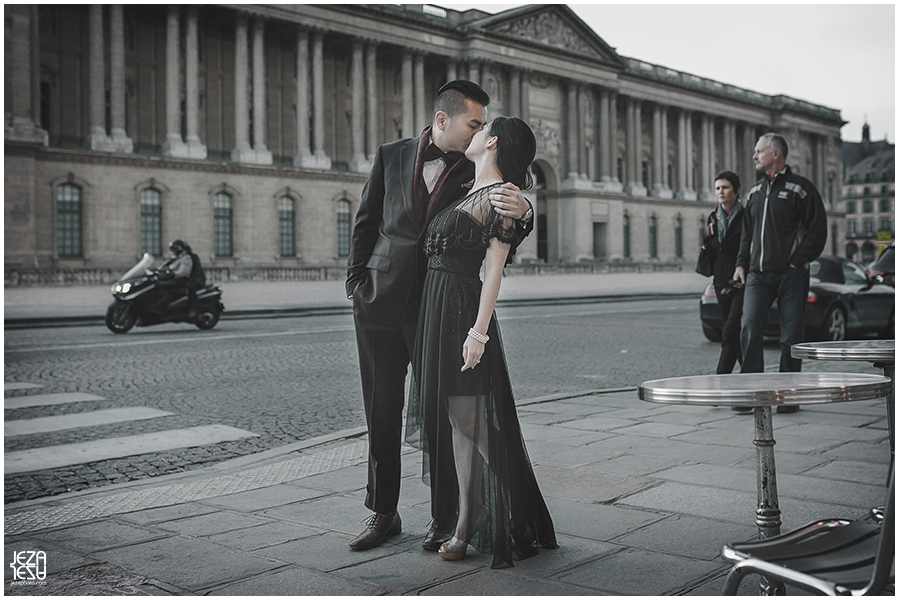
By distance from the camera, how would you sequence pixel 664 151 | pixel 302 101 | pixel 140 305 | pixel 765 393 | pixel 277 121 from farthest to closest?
pixel 664 151 < pixel 277 121 < pixel 302 101 < pixel 140 305 < pixel 765 393

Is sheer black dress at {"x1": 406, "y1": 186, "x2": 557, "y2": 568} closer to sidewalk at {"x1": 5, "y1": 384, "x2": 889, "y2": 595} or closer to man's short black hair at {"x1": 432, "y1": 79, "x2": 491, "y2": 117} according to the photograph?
sidewalk at {"x1": 5, "y1": 384, "x2": 889, "y2": 595}

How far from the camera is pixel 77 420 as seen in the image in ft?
23.3

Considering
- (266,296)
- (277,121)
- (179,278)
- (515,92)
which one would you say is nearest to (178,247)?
(179,278)

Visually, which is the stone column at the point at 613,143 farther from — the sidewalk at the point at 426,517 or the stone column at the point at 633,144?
the sidewalk at the point at 426,517

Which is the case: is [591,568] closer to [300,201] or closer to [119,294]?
[119,294]

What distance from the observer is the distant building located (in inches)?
4139

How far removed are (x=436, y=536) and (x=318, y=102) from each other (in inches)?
1818

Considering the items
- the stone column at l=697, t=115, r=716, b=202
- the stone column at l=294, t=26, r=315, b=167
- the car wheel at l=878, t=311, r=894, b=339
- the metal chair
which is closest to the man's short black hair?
the metal chair

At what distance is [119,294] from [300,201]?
105 feet

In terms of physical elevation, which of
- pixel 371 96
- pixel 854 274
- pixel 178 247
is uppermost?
pixel 371 96

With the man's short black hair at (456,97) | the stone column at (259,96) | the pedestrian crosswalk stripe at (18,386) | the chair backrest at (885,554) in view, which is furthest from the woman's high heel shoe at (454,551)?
the stone column at (259,96)

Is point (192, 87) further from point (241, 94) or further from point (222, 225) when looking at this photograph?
point (222, 225)

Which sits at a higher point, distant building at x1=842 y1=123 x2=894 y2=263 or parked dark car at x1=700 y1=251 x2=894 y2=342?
distant building at x1=842 y1=123 x2=894 y2=263

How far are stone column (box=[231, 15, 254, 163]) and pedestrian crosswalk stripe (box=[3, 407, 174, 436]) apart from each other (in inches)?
1514
